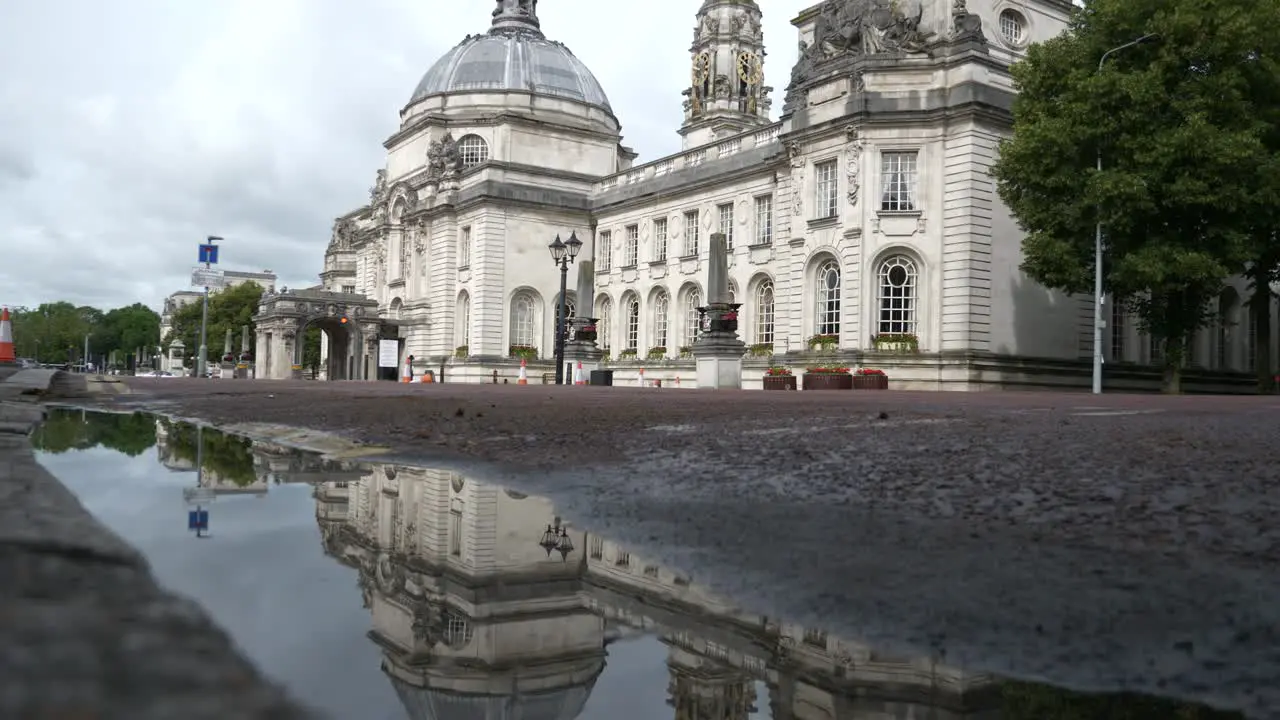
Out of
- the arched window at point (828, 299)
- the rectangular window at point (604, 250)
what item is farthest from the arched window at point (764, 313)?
the rectangular window at point (604, 250)

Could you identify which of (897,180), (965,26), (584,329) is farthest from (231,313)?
(965,26)

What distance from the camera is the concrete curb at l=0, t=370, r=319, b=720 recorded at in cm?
111

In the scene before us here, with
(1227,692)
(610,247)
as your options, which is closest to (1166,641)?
(1227,692)

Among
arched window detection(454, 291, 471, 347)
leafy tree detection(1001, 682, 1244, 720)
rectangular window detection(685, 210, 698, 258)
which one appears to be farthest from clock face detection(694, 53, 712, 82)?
leafy tree detection(1001, 682, 1244, 720)

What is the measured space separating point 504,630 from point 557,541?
40.4 inches

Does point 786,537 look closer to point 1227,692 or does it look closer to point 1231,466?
point 1227,692

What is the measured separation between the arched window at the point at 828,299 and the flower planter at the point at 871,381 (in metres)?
3.61

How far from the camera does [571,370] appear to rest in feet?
124

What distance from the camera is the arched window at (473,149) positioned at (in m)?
53.2

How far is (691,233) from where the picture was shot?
42625 millimetres

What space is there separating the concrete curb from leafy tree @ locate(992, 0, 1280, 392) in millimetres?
24822

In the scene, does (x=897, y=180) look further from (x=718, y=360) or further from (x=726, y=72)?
(x=726, y=72)

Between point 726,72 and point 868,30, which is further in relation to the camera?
point 726,72

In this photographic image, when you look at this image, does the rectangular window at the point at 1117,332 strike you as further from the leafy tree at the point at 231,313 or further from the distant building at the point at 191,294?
the distant building at the point at 191,294
